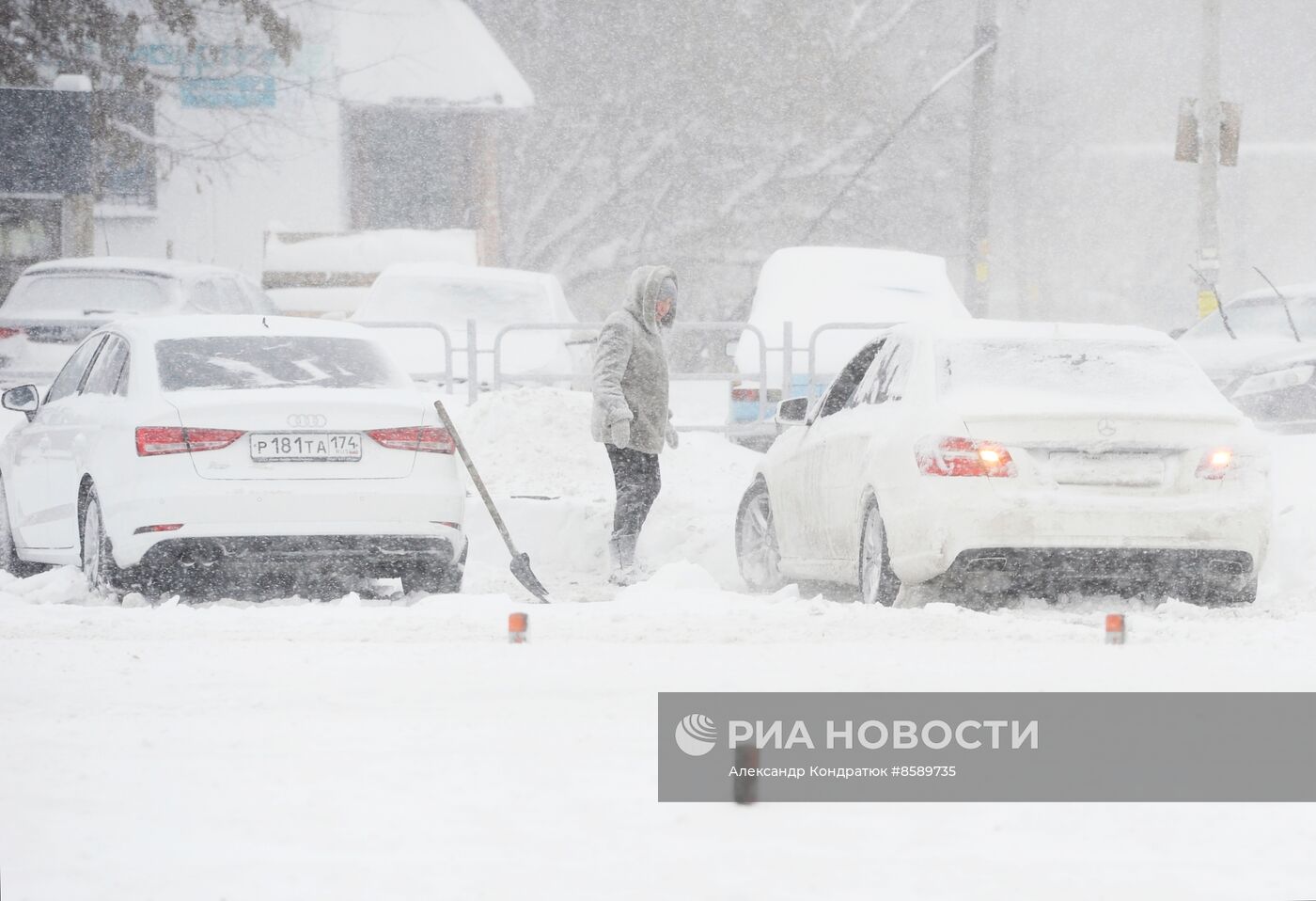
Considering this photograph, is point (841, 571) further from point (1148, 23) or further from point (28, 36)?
point (1148, 23)

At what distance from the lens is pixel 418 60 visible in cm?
2923

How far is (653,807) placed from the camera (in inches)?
188

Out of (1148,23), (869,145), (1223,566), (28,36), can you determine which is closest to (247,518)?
(1223,566)

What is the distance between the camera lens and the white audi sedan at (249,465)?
859cm

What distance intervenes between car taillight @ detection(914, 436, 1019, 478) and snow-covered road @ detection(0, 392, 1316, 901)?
0.57 m

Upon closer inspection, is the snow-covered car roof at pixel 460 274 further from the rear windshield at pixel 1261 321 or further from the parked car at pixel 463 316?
the rear windshield at pixel 1261 321

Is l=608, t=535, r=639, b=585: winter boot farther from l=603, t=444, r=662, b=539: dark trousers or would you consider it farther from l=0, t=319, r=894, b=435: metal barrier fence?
l=0, t=319, r=894, b=435: metal barrier fence

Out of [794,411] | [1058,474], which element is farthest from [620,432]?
[1058,474]

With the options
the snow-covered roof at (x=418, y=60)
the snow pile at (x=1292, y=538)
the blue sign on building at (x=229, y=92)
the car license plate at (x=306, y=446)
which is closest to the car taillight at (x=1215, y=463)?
the snow pile at (x=1292, y=538)

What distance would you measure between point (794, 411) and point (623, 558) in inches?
49.2

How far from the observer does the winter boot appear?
10484 millimetres

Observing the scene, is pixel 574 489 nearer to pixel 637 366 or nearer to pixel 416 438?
pixel 637 366

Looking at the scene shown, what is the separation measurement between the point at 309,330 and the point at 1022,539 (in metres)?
3.82

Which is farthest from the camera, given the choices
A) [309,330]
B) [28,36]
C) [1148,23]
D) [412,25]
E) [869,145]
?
[1148,23]
